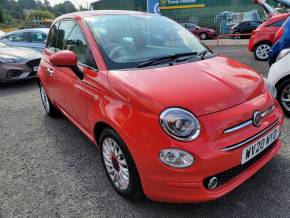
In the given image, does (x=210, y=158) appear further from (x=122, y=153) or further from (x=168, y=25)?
(x=168, y=25)

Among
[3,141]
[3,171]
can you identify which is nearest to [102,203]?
[3,171]

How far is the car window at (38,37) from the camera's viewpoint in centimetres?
1062

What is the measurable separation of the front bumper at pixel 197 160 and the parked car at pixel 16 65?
6.15m

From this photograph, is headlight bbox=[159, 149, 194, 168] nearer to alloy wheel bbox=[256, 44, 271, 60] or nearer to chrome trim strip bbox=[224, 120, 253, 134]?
chrome trim strip bbox=[224, 120, 253, 134]

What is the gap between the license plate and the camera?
92.9 inches

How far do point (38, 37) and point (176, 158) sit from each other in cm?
985

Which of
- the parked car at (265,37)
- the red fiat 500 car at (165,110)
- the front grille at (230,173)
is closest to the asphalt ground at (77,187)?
the red fiat 500 car at (165,110)

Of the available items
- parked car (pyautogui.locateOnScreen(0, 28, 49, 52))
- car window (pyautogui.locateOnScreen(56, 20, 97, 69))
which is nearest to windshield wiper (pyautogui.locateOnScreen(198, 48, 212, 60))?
car window (pyautogui.locateOnScreen(56, 20, 97, 69))

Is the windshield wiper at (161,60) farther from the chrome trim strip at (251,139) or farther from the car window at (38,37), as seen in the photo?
the car window at (38,37)

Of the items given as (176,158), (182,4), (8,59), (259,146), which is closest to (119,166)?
(176,158)

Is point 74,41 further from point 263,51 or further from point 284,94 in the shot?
point 263,51

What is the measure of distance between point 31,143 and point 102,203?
1852 mm

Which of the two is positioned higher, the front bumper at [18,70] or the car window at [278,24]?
the car window at [278,24]

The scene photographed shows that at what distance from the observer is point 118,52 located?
298cm
